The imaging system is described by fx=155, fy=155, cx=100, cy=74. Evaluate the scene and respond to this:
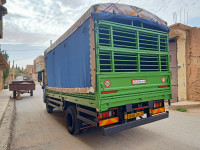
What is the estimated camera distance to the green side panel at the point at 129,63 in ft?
11.1

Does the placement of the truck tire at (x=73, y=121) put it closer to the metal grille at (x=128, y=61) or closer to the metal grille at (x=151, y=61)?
the metal grille at (x=128, y=61)

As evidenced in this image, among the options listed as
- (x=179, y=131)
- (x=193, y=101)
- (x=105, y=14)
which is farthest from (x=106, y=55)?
(x=193, y=101)

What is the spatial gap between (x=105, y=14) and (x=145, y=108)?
2.67 metres

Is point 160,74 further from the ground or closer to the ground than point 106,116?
further from the ground

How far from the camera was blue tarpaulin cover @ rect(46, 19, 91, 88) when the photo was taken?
12.4 feet

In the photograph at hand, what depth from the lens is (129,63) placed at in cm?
409

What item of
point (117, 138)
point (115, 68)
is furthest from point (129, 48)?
point (117, 138)

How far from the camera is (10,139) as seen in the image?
448cm

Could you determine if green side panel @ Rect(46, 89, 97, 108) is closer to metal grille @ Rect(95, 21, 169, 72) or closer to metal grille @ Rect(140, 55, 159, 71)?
metal grille @ Rect(95, 21, 169, 72)

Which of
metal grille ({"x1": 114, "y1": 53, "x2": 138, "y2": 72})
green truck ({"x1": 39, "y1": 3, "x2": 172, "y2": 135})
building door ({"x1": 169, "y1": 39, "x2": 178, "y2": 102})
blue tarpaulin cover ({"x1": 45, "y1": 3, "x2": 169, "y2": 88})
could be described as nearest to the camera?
green truck ({"x1": 39, "y1": 3, "x2": 172, "y2": 135})

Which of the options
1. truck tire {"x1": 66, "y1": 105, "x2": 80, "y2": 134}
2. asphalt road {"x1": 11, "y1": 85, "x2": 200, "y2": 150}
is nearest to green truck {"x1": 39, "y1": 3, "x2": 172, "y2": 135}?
truck tire {"x1": 66, "y1": 105, "x2": 80, "y2": 134}

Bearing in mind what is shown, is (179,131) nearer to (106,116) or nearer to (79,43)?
(106,116)

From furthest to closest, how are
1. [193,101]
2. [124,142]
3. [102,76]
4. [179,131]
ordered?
[193,101], [179,131], [124,142], [102,76]

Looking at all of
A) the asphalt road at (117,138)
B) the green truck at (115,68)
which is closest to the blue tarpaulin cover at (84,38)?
the green truck at (115,68)
